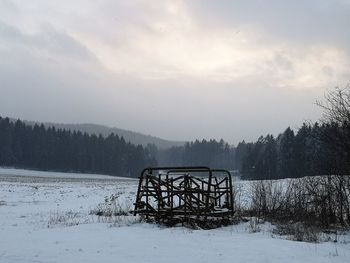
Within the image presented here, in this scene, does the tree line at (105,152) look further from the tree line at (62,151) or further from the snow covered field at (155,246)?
the snow covered field at (155,246)

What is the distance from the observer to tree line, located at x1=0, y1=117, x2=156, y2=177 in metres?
126

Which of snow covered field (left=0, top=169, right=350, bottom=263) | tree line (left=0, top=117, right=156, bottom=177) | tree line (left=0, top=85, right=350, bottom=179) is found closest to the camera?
snow covered field (left=0, top=169, right=350, bottom=263)

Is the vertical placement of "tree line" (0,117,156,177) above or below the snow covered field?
above

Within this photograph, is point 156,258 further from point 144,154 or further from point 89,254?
point 144,154

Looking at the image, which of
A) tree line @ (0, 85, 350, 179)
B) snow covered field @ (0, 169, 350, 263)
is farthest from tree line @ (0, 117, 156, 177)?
snow covered field @ (0, 169, 350, 263)

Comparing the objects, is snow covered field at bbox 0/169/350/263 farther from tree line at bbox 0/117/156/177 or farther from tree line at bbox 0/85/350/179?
tree line at bbox 0/117/156/177

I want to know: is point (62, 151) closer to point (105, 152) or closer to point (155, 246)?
point (105, 152)

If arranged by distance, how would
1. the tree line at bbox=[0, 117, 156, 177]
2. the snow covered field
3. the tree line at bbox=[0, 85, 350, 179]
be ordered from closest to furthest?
the snow covered field → the tree line at bbox=[0, 85, 350, 179] → the tree line at bbox=[0, 117, 156, 177]

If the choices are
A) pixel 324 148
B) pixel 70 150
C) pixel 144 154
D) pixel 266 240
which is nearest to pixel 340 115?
pixel 324 148

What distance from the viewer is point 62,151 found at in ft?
439

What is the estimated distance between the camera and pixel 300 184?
17.2 meters

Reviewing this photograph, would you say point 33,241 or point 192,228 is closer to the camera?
point 33,241

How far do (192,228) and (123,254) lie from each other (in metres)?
4.58

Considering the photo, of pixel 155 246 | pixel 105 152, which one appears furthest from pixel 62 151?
pixel 155 246
